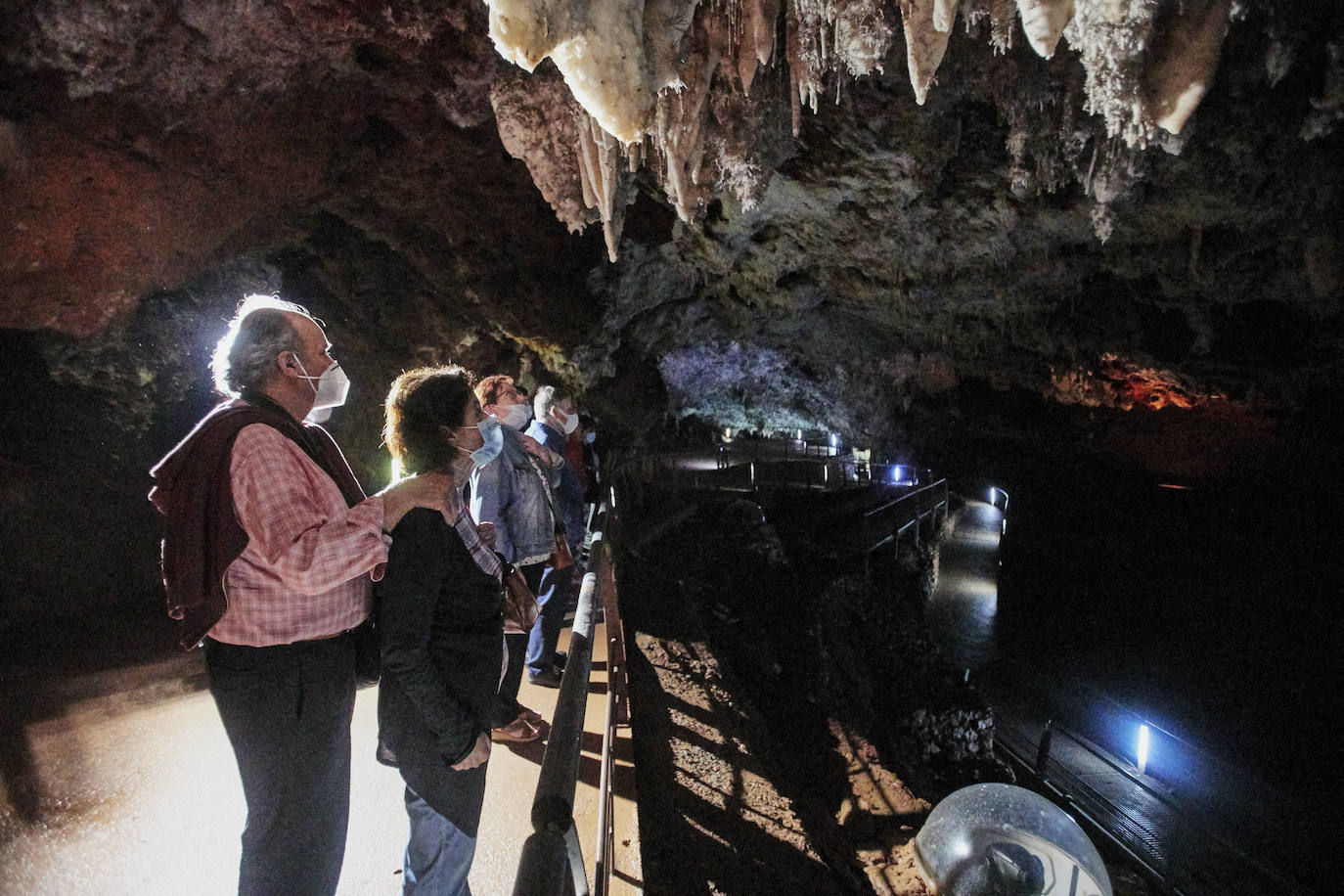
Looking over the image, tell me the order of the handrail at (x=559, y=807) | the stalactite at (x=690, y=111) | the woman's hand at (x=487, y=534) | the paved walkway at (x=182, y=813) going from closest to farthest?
1. the handrail at (x=559, y=807)
2. the woman's hand at (x=487, y=534)
3. the paved walkway at (x=182, y=813)
4. the stalactite at (x=690, y=111)

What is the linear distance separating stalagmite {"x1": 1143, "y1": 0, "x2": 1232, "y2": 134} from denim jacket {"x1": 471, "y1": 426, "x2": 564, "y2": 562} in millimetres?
3704

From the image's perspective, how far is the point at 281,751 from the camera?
145 centimetres

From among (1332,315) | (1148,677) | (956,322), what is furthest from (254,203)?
(1148,677)

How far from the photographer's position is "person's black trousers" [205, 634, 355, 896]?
4.75ft

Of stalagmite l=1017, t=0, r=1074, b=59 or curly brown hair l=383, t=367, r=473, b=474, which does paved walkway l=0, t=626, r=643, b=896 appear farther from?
stalagmite l=1017, t=0, r=1074, b=59

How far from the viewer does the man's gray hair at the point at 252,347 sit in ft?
5.16

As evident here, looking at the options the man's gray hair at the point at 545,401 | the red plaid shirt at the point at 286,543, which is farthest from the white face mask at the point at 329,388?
the man's gray hair at the point at 545,401

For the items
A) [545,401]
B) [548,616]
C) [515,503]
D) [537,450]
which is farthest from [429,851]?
[545,401]

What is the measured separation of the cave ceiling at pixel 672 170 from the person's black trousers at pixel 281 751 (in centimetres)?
233

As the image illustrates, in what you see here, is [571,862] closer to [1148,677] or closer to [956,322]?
[956,322]

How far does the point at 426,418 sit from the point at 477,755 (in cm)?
93

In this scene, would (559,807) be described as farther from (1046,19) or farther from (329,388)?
(1046,19)

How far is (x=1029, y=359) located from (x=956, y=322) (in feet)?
7.31

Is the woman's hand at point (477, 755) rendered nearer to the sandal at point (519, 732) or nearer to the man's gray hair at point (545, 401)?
the sandal at point (519, 732)
